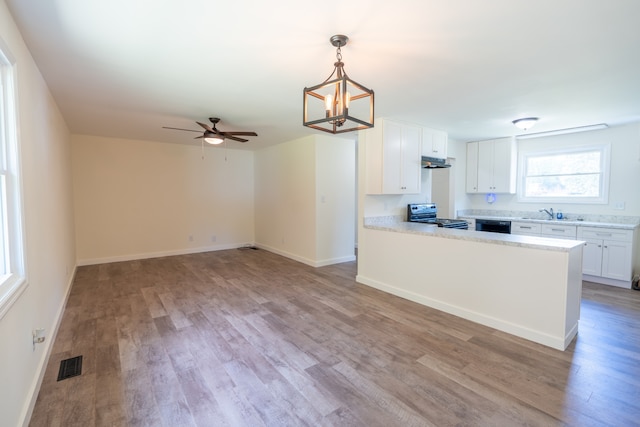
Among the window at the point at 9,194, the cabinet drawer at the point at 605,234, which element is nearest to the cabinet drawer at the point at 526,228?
the cabinet drawer at the point at 605,234

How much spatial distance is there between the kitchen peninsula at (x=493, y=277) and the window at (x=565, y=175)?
276 cm

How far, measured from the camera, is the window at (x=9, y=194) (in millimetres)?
1808

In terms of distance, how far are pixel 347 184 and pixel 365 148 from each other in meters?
1.57

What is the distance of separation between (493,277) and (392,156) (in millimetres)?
2057

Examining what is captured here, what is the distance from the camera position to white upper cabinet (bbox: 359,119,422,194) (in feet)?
13.9

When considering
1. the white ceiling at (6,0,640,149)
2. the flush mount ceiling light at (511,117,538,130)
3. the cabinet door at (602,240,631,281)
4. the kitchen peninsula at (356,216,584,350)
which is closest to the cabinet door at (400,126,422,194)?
the white ceiling at (6,0,640,149)

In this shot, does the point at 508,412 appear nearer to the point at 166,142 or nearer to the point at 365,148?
the point at 365,148

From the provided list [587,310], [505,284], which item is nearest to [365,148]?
[505,284]

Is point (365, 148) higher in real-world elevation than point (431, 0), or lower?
lower

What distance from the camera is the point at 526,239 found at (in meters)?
3.06

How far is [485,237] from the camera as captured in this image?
3.22 m

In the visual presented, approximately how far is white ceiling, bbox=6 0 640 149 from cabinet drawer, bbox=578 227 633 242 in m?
1.62

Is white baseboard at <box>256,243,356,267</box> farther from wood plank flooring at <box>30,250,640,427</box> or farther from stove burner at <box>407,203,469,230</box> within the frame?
stove burner at <box>407,203,469,230</box>

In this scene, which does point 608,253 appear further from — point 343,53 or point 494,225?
point 343,53
